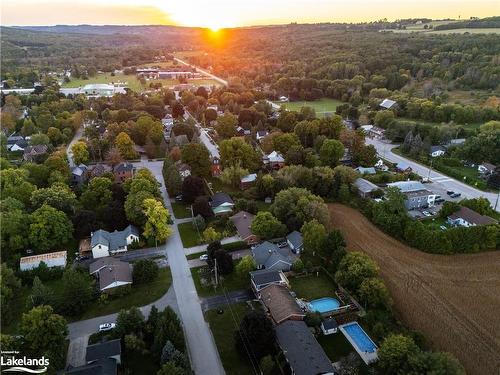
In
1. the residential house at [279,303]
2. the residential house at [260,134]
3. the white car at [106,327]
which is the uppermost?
the residential house at [260,134]

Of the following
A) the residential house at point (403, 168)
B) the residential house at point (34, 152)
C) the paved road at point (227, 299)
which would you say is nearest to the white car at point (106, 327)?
the paved road at point (227, 299)

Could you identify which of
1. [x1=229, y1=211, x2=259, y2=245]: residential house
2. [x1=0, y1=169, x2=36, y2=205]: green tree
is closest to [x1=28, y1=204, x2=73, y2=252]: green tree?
[x1=0, y1=169, x2=36, y2=205]: green tree

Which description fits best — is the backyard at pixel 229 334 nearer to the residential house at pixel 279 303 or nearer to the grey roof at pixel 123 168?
the residential house at pixel 279 303

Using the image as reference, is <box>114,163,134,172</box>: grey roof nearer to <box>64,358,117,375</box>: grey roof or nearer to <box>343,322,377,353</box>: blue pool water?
<box>64,358,117,375</box>: grey roof

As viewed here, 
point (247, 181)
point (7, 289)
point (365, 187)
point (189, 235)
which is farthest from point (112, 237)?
point (365, 187)

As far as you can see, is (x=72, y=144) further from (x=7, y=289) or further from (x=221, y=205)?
(x=7, y=289)

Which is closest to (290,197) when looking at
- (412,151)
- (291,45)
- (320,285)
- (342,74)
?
(320,285)
